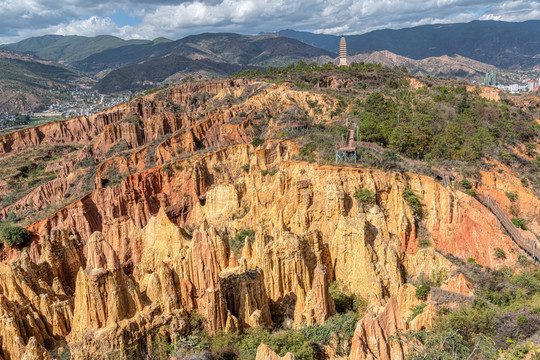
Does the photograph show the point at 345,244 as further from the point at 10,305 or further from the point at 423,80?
the point at 423,80

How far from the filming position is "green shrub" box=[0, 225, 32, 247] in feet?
117

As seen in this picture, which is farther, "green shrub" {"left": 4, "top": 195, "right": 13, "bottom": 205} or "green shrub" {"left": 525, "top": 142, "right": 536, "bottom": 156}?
"green shrub" {"left": 4, "top": 195, "right": 13, "bottom": 205}

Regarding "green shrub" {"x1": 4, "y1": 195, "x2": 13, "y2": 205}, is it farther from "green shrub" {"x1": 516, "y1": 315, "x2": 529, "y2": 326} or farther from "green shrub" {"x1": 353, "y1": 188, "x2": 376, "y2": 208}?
"green shrub" {"x1": 516, "y1": 315, "x2": 529, "y2": 326}

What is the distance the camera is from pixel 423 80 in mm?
81875

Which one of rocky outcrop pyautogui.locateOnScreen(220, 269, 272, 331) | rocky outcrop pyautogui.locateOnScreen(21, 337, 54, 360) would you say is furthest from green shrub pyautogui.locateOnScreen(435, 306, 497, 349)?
rocky outcrop pyautogui.locateOnScreen(21, 337, 54, 360)

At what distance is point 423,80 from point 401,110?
115ft

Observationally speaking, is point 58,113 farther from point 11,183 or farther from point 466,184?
point 466,184

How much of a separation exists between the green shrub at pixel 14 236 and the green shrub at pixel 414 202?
34.1 m

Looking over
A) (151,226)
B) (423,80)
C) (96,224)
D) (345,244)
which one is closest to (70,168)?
(96,224)

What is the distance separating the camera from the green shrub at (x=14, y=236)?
35625 mm

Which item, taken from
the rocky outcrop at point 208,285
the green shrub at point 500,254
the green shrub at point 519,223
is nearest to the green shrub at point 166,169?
the rocky outcrop at point 208,285

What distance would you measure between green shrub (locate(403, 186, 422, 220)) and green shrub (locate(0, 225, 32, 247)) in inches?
1341

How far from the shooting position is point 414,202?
29859 mm

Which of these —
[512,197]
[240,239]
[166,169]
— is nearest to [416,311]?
[240,239]
